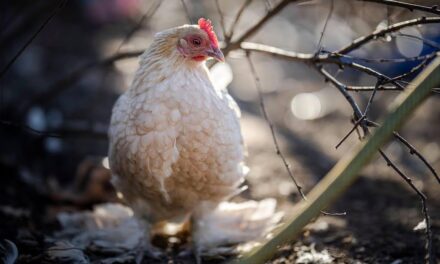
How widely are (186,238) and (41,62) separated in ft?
16.0

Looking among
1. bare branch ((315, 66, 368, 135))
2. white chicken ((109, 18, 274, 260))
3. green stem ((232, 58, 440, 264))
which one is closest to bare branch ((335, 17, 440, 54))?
bare branch ((315, 66, 368, 135))

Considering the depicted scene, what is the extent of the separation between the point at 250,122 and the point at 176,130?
3.70m

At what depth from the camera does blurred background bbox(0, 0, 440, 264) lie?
3.55 m

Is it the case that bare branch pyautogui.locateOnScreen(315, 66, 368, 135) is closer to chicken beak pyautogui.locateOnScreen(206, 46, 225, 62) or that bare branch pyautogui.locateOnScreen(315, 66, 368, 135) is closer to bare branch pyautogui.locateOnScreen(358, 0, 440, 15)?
bare branch pyautogui.locateOnScreen(358, 0, 440, 15)

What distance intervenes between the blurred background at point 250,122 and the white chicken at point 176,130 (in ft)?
0.94

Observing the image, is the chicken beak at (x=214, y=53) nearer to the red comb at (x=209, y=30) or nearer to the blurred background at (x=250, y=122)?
the red comb at (x=209, y=30)

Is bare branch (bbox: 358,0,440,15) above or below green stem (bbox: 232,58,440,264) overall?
above

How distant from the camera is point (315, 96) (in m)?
7.49

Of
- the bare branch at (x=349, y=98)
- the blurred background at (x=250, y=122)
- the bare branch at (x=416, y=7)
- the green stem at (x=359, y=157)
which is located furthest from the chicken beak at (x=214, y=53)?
the green stem at (x=359, y=157)

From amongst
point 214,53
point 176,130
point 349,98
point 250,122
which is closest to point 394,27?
point 349,98

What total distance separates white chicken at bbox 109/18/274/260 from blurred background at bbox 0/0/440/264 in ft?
0.94

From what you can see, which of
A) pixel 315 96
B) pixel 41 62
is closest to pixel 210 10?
pixel 315 96

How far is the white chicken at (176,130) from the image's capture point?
283 cm

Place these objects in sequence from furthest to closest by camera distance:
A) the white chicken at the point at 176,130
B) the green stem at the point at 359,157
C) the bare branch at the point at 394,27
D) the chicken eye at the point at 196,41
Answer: the chicken eye at the point at 196,41 → the white chicken at the point at 176,130 → the bare branch at the point at 394,27 → the green stem at the point at 359,157
